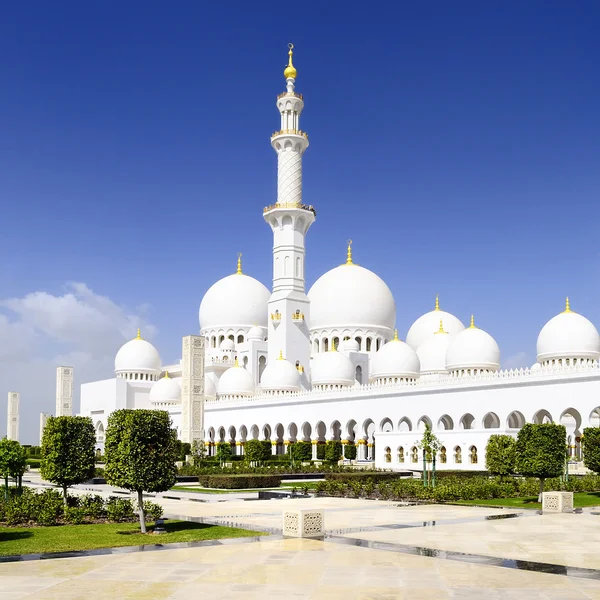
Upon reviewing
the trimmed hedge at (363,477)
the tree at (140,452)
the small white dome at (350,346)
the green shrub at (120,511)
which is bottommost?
the trimmed hedge at (363,477)

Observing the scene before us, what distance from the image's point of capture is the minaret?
57.0 meters

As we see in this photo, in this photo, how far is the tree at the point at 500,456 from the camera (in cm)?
2706

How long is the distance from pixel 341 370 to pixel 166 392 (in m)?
17.4

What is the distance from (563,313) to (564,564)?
36986mm

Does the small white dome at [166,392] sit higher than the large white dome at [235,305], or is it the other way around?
the large white dome at [235,305]

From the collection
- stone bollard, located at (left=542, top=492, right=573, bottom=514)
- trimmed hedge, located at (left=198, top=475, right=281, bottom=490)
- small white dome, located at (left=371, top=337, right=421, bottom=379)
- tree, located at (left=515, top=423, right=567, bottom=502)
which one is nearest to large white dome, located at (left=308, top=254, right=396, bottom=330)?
small white dome, located at (left=371, top=337, right=421, bottom=379)

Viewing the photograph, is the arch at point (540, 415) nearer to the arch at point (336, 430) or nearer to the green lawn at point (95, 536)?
the arch at point (336, 430)

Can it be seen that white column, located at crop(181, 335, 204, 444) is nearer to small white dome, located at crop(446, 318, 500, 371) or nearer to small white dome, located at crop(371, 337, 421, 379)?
small white dome, located at crop(371, 337, 421, 379)

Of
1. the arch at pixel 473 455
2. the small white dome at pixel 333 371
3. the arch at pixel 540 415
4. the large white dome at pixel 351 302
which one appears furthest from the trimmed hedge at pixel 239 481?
the large white dome at pixel 351 302

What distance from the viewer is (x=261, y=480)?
29.8 metres

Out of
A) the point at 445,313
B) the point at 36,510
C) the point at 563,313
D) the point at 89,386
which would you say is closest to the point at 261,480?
the point at 36,510

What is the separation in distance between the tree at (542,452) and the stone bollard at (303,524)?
8.96m

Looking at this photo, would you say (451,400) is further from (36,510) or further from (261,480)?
(36,510)

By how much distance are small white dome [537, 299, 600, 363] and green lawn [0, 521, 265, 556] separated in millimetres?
33569
